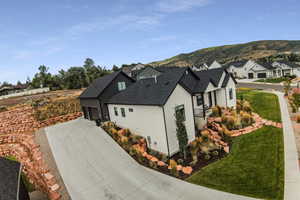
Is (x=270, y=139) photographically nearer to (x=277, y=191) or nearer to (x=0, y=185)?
(x=277, y=191)

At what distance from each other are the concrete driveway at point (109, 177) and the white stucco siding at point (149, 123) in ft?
7.10

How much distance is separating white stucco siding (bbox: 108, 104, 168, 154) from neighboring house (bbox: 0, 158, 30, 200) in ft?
27.2

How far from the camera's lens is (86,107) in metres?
22.9

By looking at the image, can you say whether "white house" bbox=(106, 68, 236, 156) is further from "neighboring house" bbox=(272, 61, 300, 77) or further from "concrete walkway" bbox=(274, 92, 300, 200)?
"neighboring house" bbox=(272, 61, 300, 77)

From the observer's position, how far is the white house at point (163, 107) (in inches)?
491

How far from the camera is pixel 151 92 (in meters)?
14.1

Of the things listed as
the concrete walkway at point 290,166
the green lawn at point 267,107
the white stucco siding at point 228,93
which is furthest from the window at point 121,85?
the concrete walkway at point 290,166

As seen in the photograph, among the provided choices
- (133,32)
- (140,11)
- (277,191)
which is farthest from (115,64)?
(277,191)

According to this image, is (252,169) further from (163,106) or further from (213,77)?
(213,77)

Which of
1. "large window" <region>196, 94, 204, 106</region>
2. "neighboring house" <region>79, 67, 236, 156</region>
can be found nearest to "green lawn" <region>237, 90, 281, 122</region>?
"neighboring house" <region>79, 67, 236, 156</region>

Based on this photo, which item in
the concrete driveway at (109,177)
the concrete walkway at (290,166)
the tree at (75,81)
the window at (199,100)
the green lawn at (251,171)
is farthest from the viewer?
the tree at (75,81)

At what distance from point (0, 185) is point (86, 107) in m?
16.8

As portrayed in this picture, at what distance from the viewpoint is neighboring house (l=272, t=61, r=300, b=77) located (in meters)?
50.2

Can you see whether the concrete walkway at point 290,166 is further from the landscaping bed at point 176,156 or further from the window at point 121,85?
the window at point 121,85
